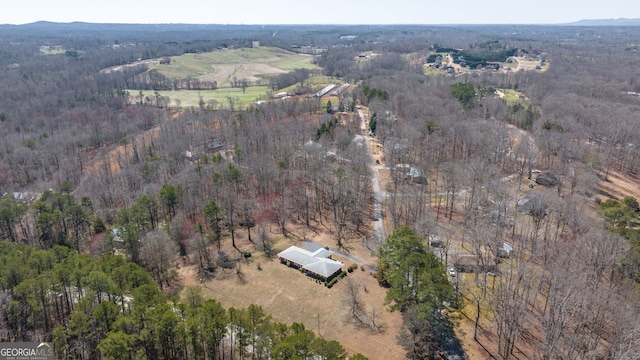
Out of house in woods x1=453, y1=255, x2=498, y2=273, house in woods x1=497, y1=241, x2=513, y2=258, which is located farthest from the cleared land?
house in woods x1=497, y1=241, x2=513, y2=258

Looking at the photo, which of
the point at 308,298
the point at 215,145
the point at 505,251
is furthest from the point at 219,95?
the point at 505,251

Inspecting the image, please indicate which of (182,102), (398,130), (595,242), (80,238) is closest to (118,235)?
(80,238)

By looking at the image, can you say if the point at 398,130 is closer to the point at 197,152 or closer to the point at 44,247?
the point at 197,152

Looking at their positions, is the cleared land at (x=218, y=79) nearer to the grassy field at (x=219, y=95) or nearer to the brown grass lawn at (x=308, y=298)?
the grassy field at (x=219, y=95)

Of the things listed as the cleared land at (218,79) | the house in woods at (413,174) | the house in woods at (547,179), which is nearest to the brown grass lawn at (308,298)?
the house in woods at (413,174)

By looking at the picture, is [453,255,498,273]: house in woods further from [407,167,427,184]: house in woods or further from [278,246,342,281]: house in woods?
[407,167,427,184]: house in woods

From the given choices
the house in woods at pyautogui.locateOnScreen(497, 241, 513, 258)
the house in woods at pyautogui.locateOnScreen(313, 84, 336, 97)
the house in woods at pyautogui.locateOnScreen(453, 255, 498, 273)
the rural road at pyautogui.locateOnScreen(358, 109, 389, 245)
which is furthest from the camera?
the house in woods at pyautogui.locateOnScreen(313, 84, 336, 97)
